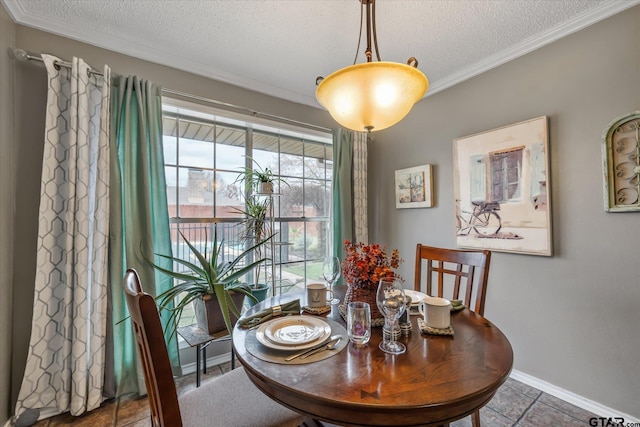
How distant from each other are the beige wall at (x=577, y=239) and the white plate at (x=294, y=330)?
1.71 m

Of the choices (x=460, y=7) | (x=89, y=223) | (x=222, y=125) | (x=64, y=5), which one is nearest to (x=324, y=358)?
(x=89, y=223)

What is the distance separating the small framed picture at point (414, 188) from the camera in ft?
8.46

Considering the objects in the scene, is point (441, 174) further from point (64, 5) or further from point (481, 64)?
point (64, 5)

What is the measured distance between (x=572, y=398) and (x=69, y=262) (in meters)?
3.19

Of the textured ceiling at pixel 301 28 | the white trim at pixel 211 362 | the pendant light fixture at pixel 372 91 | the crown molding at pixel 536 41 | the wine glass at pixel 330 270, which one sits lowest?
the white trim at pixel 211 362

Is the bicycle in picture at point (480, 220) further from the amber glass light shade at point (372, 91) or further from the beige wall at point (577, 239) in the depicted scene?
the amber glass light shade at point (372, 91)

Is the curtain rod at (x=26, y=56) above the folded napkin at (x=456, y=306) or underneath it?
above

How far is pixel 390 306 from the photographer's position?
100 centimetres

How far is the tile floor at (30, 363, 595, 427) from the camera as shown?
162 cm

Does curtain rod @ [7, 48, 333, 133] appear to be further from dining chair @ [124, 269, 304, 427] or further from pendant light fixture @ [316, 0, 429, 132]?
dining chair @ [124, 269, 304, 427]

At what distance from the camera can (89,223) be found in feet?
5.61

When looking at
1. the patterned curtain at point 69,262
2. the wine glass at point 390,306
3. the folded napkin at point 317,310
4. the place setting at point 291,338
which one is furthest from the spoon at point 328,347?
the patterned curtain at point 69,262

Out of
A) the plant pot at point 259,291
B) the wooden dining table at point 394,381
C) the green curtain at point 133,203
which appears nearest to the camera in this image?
the wooden dining table at point 394,381

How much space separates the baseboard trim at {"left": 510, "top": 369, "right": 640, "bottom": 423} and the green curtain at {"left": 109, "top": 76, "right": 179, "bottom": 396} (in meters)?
2.50
